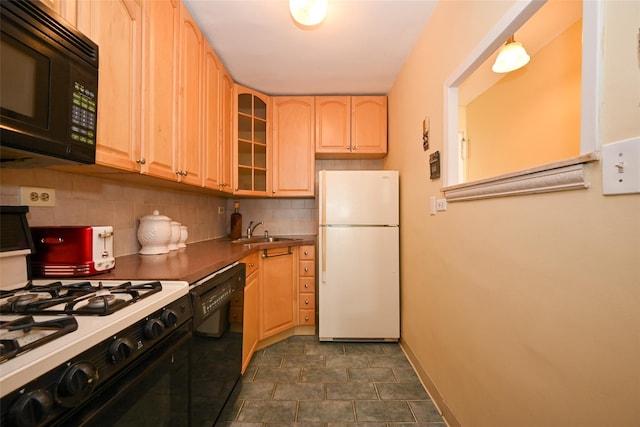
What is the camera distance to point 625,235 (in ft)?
Result: 1.96

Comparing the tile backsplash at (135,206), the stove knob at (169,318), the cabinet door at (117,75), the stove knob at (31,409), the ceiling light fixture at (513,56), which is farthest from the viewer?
the ceiling light fixture at (513,56)

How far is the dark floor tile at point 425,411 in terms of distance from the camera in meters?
1.47

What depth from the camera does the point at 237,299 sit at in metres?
1.51

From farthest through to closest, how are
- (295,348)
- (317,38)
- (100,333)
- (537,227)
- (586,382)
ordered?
(295,348), (317,38), (537,227), (586,382), (100,333)

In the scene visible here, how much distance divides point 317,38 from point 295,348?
2470 millimetres

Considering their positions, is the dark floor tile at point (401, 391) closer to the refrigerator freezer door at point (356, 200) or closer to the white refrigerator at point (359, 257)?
the white refrigerator at point (359, 257)

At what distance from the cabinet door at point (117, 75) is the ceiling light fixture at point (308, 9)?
0.75 meters

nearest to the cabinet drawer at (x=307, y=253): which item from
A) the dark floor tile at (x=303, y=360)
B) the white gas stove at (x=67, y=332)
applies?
the dark floor tile at (x=303, y=360)

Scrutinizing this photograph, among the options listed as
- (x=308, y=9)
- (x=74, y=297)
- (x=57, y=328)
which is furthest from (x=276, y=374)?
(x=308, y=9)

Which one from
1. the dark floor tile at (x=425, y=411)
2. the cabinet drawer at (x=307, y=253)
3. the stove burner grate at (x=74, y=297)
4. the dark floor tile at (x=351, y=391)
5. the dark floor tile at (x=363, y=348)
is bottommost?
the dark floor tile at (x=425, y=411)

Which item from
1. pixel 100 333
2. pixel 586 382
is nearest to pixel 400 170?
pixel 586 382

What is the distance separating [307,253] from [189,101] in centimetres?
157

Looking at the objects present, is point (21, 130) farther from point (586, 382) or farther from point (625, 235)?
point (586, 382)

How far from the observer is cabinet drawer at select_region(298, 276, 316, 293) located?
247cm
